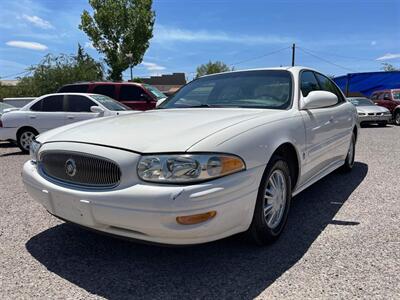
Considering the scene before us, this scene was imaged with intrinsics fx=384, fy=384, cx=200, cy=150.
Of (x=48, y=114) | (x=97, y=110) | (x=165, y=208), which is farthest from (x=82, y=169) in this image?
(x=48, y=114)

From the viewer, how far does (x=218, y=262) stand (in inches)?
113

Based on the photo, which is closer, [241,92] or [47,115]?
[241,92]

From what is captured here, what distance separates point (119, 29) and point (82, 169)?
26.8 meters

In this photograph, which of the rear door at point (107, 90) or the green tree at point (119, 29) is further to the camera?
the green tree at point (119, 29)

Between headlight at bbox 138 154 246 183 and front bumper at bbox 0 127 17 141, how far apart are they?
A: 26.4ft

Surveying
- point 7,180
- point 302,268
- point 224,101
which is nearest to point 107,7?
point 7,180

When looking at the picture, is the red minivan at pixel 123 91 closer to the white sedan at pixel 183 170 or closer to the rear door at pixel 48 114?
the rear door at pixel 48 114

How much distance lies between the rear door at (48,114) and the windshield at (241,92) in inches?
224

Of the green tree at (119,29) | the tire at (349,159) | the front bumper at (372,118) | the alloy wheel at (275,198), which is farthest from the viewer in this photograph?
the green tree at (119,29)

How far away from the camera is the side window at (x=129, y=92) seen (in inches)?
469

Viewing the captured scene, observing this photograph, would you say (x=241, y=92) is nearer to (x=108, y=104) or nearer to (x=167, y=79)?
(x=108, y=104)

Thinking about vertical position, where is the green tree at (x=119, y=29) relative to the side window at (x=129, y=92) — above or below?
above

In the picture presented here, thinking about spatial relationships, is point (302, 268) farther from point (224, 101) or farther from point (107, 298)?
point (224, 101)

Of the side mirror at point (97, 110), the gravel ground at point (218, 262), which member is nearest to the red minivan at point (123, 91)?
the side mirror at point (97, 110)
